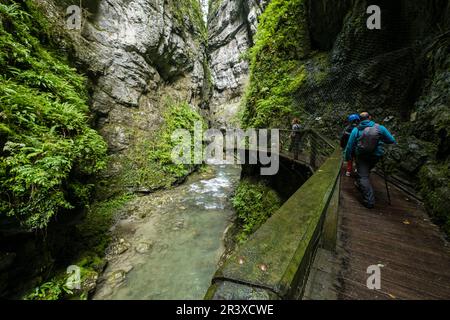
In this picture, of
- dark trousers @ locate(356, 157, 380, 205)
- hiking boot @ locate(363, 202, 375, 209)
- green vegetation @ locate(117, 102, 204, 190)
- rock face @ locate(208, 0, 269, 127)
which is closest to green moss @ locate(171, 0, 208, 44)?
rock face @ locate(208, 0, 269, 127)

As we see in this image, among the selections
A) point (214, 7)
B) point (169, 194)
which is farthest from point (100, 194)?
point (214, 7)

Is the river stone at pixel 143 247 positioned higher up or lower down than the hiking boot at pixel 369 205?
lower down

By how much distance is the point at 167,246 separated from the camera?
723 cm

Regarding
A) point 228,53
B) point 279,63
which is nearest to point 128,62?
point 279,63

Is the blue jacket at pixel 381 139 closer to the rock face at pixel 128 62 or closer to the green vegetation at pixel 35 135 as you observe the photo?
the green vegetation at pixel 35 135

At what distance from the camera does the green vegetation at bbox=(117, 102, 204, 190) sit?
38.6ft

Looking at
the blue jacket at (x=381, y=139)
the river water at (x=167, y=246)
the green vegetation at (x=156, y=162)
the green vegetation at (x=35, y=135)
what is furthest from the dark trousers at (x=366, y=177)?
the green vegetation at (x=156, y=162)

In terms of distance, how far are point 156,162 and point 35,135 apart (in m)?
8.76

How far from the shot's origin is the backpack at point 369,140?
152 inches

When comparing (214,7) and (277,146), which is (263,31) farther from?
(214,7)

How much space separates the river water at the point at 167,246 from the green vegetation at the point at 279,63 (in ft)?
20.0

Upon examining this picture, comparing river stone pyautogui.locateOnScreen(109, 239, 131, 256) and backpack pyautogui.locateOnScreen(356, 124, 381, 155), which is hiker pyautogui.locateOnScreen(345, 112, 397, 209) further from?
river stone pyautogui.locateOnScreen(109, 239, 131, 256)

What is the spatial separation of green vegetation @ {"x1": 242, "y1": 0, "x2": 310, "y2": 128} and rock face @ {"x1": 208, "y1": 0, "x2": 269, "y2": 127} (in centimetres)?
1672

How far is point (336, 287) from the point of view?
6.18 ft
